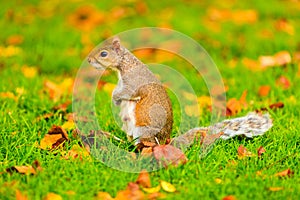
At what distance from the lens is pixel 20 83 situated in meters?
4.75

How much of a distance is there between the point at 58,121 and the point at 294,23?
133 inches

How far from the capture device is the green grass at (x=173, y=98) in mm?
3105

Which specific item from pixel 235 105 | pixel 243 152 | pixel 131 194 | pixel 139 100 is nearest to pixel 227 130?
pixel 243 152

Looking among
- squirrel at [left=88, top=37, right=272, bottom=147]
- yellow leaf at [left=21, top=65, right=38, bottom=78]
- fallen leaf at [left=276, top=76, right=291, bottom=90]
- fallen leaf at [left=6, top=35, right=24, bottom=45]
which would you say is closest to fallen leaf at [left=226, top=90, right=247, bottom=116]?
fallen leaf at [left=276, top=76, right=291, bottom=90]

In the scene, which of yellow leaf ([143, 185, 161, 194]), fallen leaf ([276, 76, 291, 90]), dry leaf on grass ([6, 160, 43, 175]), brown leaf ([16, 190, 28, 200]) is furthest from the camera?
fallen leaf ([276, 76, 291, 90])

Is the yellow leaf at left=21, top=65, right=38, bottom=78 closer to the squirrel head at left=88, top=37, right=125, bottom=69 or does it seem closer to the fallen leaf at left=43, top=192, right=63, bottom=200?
the squirrel head at left=88, top=37, right=125, bottom=69

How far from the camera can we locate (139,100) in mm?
3408

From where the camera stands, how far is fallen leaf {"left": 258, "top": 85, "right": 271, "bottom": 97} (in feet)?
15.3

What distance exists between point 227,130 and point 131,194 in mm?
879

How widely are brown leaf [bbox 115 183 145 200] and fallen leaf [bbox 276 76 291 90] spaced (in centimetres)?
215

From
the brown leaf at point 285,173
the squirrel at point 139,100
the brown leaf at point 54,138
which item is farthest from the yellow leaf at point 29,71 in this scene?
the brown leaf at point 285,173

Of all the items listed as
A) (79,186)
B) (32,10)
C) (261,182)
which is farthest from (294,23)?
(79,186)

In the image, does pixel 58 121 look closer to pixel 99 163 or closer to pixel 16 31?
pixel 99 163

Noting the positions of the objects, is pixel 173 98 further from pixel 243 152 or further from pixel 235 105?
pixel 243 152
